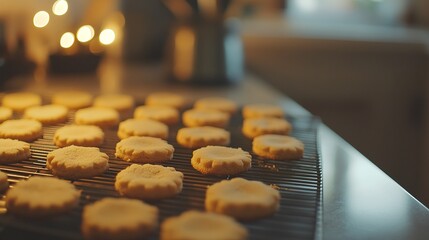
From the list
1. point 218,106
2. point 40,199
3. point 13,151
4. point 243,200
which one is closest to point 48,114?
point 13,151

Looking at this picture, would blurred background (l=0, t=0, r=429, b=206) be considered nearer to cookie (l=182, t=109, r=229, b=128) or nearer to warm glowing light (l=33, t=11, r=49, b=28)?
warm glowing light (l=33, t=11, r=49, b=28)

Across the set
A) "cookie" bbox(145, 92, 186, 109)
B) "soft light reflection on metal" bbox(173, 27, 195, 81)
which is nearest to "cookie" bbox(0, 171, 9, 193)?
"cookie" bbox(145, 92, 186, 109)

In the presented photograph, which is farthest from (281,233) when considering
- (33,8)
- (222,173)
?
(33,8)

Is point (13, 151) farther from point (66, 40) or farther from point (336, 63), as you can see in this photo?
point (336, 63)

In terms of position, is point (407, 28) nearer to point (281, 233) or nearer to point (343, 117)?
point (343, 117)

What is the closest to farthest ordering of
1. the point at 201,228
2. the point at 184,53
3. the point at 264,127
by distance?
the point at 201,228, the point at 264,127, the point at 184,53

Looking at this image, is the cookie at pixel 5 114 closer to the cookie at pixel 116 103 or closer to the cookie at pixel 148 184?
the cookie at pixel 116 103

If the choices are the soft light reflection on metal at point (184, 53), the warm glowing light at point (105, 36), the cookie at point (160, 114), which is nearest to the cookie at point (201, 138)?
the cookie at point (160, 114)
